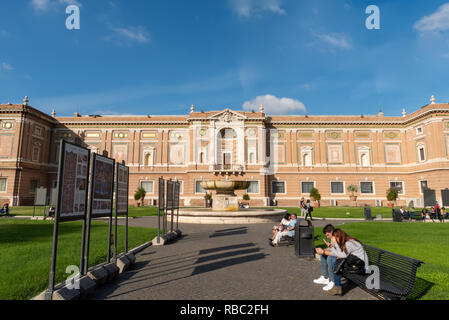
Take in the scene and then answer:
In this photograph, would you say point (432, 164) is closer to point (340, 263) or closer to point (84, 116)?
point (340, 263)

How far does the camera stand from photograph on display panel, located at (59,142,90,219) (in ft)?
14.0

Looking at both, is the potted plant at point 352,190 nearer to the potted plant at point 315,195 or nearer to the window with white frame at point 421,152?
the potted plant at point 315,195

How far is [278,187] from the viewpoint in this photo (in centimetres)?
3772

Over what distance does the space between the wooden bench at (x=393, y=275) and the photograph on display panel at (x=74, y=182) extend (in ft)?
16.4

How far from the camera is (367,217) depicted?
19094 millimetres

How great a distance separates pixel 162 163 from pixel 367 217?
93.0ft

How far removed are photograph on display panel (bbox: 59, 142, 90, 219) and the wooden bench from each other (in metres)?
5.01

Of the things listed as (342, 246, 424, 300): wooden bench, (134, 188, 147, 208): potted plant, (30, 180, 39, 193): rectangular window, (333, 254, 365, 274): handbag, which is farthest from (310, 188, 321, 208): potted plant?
(30, 180, 39, 193): rectangular window

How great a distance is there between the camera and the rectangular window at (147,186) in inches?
1539

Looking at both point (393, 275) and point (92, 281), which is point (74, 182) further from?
point (393, 275)

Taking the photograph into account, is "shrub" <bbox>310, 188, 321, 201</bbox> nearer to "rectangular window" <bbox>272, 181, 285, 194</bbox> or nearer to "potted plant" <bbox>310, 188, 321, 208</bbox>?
"potted plant" <bbox>310, 188, 321, 208</bbox>

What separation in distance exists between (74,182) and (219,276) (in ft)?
10.9

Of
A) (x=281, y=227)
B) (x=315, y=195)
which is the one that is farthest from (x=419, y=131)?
(x=281, y=227)

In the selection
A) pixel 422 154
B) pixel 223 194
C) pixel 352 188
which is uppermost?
pixel 422 154
